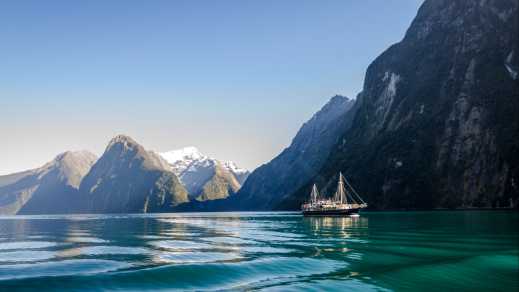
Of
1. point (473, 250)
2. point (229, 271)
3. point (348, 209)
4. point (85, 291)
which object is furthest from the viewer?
point (348, 209)

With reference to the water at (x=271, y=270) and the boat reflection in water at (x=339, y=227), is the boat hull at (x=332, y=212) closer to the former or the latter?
the boat reflection in water at (x=339, y=227)

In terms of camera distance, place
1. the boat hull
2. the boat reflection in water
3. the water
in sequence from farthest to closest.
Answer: the boat hull → the boat reflection in water → the water

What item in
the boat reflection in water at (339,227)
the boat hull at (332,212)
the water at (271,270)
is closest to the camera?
the water at (271,270)

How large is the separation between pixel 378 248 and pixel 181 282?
76.2ft

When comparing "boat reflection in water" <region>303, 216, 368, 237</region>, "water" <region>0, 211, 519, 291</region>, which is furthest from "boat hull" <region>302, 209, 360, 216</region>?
"water" <region>0, 211, 519, 291</region>

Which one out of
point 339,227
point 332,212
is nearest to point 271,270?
point 339,227

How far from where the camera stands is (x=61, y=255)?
126 ft

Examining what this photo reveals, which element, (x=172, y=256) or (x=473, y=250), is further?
(x=473, y=250)

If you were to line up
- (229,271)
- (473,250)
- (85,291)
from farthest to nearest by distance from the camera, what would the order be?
(473,250)
(229,271)
(85,291)

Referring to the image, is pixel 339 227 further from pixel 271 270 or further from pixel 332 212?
pixel 332 212

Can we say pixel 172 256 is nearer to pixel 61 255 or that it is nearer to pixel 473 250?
pixel 61 255

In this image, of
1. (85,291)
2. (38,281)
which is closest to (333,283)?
(85,291)

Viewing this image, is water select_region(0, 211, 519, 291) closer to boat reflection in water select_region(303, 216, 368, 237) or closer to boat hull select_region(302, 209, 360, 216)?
boat reflection in water select_region(303, 216, 368, 237)

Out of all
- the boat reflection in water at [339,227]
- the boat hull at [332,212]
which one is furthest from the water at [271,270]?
the boat hull at [332,212]
